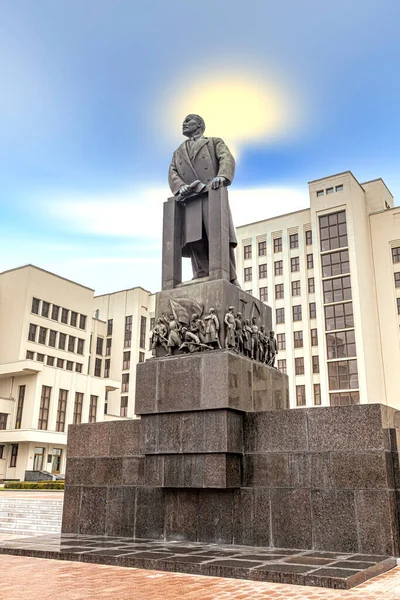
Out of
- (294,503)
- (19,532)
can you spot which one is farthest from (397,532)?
(19,532)

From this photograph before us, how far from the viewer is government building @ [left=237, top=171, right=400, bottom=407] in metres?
51.9

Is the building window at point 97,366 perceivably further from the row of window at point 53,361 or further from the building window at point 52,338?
the building window at point 52,338

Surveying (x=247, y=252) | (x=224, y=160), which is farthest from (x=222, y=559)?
(x=247, y=252)

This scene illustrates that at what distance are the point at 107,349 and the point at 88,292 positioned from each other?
48.0ft

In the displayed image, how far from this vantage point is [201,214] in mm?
11656

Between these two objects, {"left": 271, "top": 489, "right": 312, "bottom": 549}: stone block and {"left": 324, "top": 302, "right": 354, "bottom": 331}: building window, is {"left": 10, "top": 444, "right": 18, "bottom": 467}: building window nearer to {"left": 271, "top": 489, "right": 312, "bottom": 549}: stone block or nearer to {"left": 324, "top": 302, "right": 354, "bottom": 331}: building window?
{"left": 324, "top": 302, "right": 354, "bottom": 331}: building window

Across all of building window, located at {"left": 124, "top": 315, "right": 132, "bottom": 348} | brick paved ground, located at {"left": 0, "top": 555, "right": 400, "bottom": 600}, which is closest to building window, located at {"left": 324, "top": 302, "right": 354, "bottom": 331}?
building window, located at {"left": 124, "top": 315, "right": 132, "bottom": 348}

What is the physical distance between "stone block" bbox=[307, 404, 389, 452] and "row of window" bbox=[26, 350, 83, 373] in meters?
49.2

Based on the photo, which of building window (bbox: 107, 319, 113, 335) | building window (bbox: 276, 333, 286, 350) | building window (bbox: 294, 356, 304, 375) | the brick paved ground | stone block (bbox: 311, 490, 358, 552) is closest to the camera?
the brick paved ground

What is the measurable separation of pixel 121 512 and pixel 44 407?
139 feet

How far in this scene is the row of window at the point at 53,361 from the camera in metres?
54.5

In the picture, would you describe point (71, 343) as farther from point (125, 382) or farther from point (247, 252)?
point (247, 252)

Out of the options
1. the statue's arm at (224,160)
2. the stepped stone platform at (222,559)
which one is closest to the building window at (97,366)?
the statue's arm at (224,160)

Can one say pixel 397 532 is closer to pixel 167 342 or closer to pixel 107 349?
pixel 167 342
